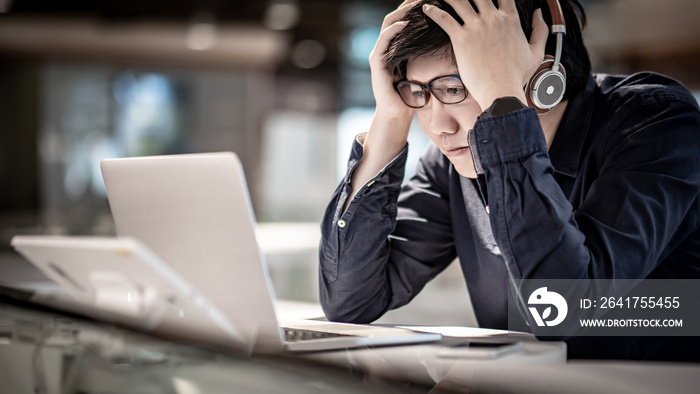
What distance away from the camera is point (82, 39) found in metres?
7.58

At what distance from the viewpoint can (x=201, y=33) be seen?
756 centimetres

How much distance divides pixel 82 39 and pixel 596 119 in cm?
748

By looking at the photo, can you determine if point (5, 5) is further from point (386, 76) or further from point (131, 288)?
point (131, 288)

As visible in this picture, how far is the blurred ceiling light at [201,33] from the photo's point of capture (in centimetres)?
709

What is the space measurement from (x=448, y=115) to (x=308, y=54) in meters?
7.14

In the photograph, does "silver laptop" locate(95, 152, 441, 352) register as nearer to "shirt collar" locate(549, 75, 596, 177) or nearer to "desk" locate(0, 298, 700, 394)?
"desk" locate(0, 298, 700, 394)

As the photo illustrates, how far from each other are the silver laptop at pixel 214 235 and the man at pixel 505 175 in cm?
30

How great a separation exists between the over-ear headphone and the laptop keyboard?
580mm

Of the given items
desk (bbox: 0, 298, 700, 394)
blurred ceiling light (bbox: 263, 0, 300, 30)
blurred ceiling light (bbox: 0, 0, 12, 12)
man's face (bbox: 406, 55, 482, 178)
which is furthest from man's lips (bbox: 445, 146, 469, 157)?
blurred ceiling light (bbox: 0, 0, 12, 12)

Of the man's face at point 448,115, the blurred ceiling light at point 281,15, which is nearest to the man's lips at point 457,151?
the man's face at point 448,115

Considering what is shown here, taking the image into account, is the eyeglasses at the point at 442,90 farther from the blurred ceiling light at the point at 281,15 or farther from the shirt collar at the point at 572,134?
the blurred ceiling light at the point at 281,15

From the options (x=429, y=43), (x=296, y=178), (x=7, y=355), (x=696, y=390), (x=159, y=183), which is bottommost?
(x=296, y=178)

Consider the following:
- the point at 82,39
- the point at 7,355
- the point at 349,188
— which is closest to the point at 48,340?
the point at 7,355

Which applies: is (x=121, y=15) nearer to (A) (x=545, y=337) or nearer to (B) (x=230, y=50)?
(B) (x=230, y=50)
